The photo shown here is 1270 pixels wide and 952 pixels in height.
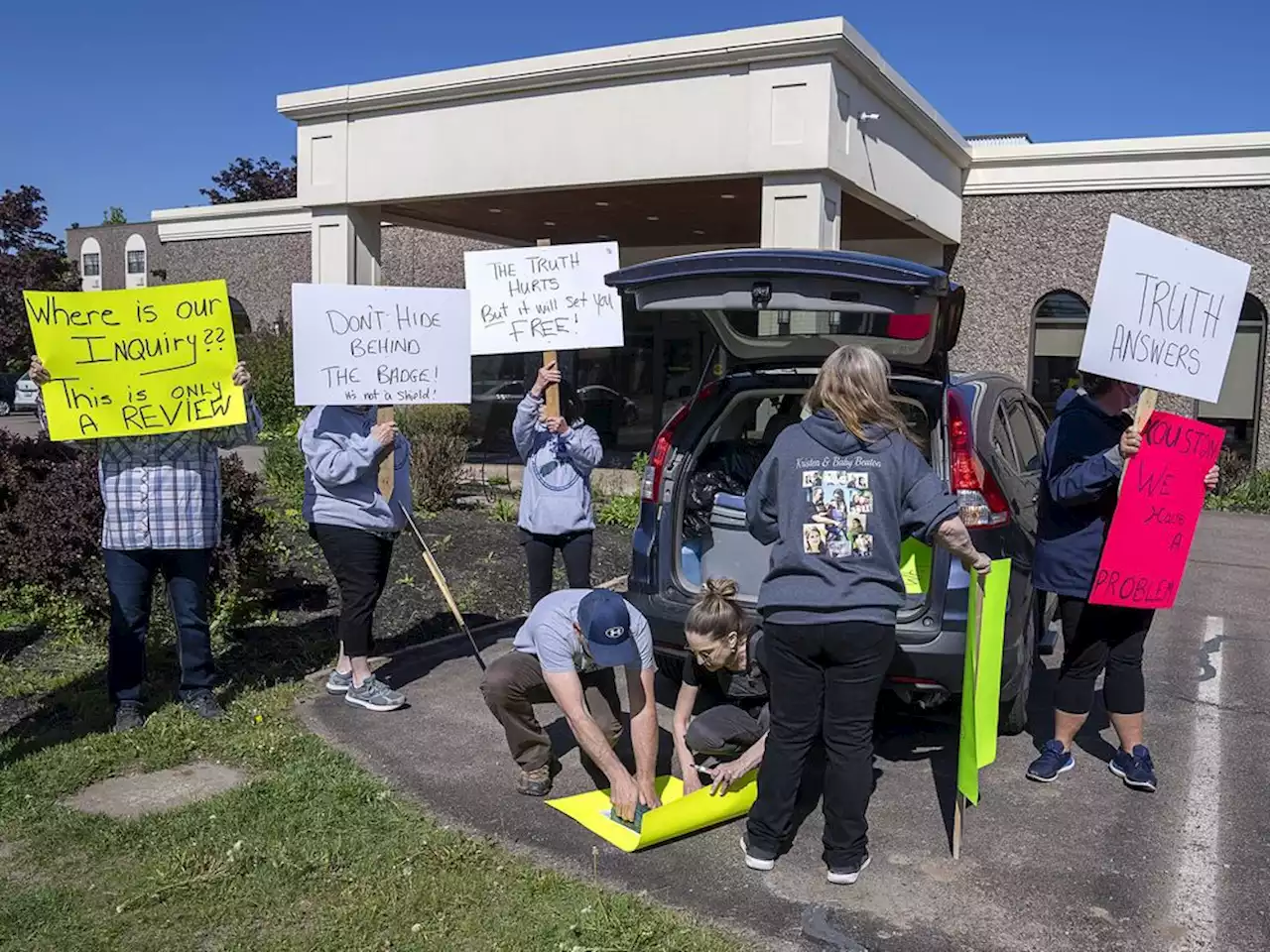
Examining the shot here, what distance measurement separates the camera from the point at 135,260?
26.7 meters

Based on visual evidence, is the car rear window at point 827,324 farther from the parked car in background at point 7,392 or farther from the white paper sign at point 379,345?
the parked car in background at point 7,392

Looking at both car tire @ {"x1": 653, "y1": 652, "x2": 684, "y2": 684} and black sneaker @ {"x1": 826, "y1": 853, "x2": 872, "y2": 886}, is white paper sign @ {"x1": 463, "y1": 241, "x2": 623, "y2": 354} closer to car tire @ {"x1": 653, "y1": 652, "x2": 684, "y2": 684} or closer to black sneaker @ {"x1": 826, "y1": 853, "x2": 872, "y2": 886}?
car tire @ {"x1": 653, "y1": 652, "x2": 684, "y2": 684}

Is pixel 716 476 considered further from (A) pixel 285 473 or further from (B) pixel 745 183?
(B) pixel 745 183

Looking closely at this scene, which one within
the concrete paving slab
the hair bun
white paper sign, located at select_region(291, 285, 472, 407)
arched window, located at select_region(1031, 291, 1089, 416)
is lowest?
the concrete paving slab

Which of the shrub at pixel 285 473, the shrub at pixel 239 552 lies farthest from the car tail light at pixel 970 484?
the shrub at pixel 285 473

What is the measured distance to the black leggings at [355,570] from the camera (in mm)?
5027

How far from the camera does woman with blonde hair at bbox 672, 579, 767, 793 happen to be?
378 centimetres

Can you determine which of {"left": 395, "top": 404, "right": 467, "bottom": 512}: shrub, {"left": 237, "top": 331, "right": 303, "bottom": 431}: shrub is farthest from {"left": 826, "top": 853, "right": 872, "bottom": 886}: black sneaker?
{"left": 237, "top": 331, "right": 303, "bottom": 431}: shrub

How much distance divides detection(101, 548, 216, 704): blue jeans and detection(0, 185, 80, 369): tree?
2.64 meters

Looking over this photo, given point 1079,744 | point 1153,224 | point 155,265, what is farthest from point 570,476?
point 155,265

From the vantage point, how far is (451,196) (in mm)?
12461

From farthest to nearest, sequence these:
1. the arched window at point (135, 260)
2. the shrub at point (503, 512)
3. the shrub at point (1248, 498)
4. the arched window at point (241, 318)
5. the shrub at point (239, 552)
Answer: the arched window at point (135, 260), the arched window at point (241, 318), the shrub at point (1248, 498), the shrub at point (503, 512), the shrub at point (239, 552)

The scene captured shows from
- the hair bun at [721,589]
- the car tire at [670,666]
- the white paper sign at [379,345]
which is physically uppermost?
the white paper sign at [379,345]

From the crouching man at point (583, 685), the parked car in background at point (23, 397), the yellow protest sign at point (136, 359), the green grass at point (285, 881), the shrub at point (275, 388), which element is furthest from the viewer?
the parked car in background at point (23, 397)
